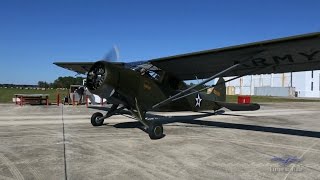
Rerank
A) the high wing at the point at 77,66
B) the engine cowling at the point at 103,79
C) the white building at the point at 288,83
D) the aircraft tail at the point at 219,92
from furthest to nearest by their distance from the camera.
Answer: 1. the white building at the point at 288,83
2. the aircraft tail at the point at 219,92
3. the high wing at the point at 77,66
4. the engine cowling at the point at 103,79

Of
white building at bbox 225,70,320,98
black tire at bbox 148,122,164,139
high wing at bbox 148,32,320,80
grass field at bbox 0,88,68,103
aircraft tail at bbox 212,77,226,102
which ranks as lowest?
black tire at bbox 148,122,164,139

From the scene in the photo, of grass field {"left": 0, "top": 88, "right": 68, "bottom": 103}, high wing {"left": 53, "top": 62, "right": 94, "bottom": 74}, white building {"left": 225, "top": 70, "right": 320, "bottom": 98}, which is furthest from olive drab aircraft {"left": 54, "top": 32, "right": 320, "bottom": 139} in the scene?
white building {"left": 225, "top": 70, "right": 320, "bottom": 98}

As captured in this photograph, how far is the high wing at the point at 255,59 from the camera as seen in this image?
926 centimetres

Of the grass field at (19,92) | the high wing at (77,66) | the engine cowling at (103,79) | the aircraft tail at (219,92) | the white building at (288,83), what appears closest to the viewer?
the engine cowling at (103,79)

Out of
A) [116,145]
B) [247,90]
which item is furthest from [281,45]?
[247,90]

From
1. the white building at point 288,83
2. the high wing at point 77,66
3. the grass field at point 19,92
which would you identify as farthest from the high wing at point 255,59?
the white building at point 288,83

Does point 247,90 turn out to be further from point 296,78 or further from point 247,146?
point 247,146

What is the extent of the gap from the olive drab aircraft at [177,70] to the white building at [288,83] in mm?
78324

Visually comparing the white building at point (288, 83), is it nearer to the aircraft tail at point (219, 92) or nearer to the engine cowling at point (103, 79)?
the aircraft tail at point (219, 92)

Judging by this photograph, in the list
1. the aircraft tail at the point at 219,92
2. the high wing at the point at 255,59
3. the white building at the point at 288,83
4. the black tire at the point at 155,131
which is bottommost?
the black tire at the point at 155,131

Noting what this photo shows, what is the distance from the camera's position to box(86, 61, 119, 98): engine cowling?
10195 mm

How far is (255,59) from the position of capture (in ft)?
35.3

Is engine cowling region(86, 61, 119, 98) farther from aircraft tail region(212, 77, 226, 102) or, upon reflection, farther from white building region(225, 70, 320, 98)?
white building region(225, 70, 320, 98)

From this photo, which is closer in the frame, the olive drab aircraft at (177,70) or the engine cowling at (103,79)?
the olive drab aircraft at (177,70)
